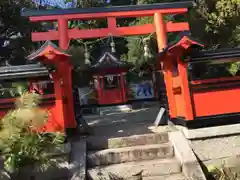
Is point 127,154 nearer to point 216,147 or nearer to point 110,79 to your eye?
point 216,147

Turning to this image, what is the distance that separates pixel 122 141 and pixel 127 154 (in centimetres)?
43

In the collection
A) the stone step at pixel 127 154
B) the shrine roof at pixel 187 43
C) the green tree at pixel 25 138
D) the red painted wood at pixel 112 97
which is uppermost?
the shrine roof at pixel 187 43

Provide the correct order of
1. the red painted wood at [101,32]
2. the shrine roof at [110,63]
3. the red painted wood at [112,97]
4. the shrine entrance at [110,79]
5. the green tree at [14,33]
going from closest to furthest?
1. the red painted wood at [101,32]
2. the green tree at [14,33]
3. the shrine roof at [110,63]
4. the shrine entrance at [110,79]
5. the red painted wood at [112,97]

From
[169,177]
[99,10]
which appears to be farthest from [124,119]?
[169,177]

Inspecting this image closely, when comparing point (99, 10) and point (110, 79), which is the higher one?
point (99, 10)

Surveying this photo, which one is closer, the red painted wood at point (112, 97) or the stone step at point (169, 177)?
the stone step at point (169, 177)

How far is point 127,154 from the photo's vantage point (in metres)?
5.55

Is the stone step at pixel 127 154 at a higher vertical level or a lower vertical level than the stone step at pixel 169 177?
higher

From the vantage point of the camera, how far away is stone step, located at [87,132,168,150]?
5.91 m

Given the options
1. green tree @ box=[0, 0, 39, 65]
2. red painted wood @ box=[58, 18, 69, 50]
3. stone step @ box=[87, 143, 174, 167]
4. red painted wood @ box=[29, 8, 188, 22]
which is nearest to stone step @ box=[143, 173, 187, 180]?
stone step @ box=[87, 143, 174, 167]

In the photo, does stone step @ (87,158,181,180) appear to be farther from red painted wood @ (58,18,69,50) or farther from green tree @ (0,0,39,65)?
green tree @ (0,0,39,65)

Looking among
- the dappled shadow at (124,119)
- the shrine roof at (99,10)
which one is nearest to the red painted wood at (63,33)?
the shrine roof at (99,10)

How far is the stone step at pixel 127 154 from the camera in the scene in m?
5.50

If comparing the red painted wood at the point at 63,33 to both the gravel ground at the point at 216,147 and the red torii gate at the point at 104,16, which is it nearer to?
the red torii gate at the point at 104,16
